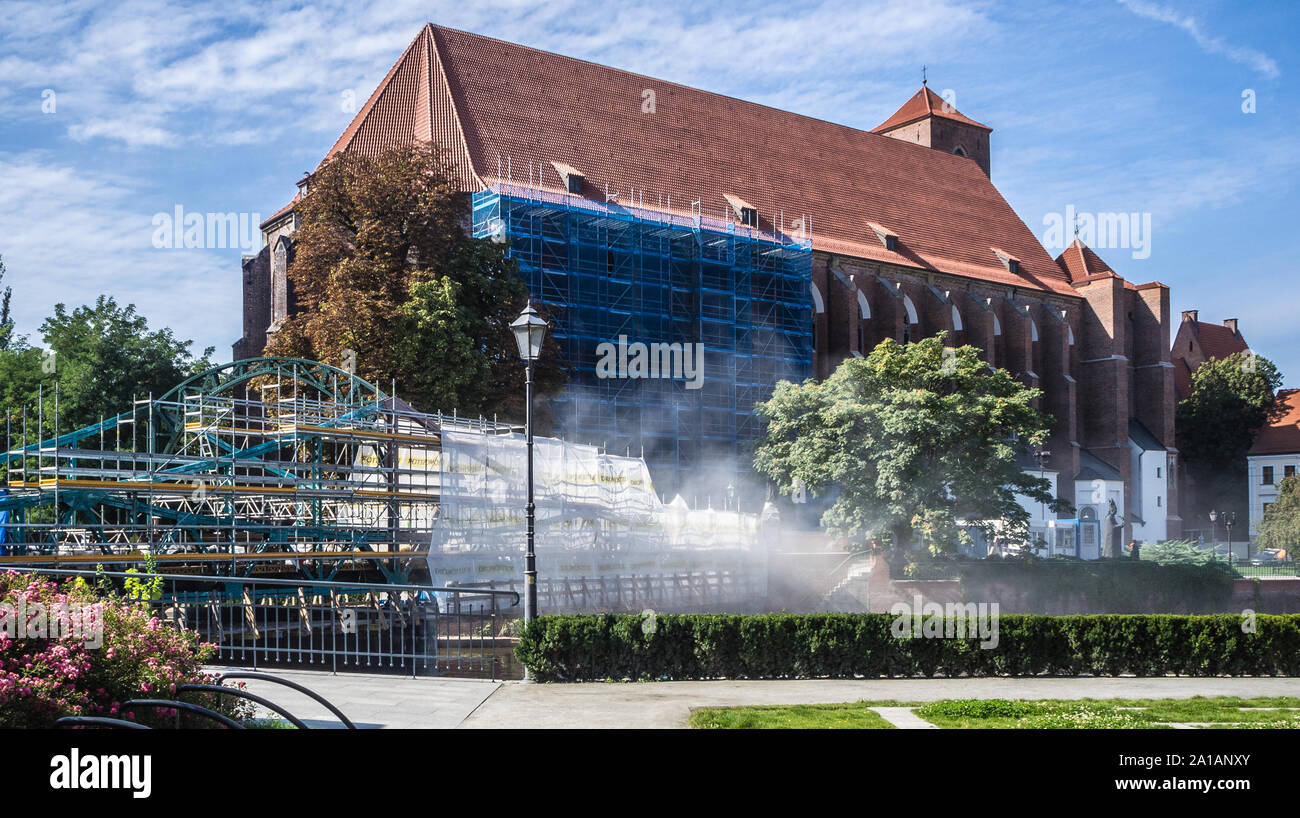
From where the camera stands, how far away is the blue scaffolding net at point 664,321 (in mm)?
39625

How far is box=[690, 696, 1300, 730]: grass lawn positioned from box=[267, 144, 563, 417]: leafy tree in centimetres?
1881

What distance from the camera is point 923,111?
7019cm

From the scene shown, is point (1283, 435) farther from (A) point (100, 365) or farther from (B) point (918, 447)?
(A) point (100, 365)

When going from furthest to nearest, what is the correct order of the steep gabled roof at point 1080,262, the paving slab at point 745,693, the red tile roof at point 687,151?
1. the steep gabled roof at point 1080,262
2. the red tile roof at point 687,151
3. the paving slab at point 745,693

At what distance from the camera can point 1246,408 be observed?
6856 centimetres

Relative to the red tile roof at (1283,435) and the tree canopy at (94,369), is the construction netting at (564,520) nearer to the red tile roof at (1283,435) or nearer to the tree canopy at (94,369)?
the tree canopy at (94,369)

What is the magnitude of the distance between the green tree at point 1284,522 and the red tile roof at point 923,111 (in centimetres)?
2845

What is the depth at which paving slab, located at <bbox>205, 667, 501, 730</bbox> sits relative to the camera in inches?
422

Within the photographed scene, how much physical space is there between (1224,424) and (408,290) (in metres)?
56.6

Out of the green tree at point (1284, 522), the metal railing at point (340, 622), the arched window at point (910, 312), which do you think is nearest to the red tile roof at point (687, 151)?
the arched window at point (910, 312)

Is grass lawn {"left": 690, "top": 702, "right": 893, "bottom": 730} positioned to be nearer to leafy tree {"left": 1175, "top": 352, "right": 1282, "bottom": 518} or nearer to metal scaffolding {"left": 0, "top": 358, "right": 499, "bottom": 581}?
metal scaffolding {"left": 0, "top": 358, "right": 499, "bottom": 581}

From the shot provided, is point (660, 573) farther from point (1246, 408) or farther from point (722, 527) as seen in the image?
point (1246, 408)

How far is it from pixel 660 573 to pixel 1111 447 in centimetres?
3985
